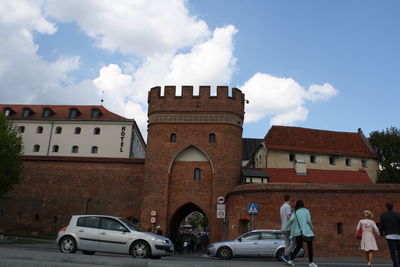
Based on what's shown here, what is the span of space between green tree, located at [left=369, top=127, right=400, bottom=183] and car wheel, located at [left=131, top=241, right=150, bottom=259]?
36198 millimetres

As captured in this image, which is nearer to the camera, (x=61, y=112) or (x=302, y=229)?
(x=302, y=229)

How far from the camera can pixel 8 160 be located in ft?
87.7

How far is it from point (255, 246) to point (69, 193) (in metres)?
17.4

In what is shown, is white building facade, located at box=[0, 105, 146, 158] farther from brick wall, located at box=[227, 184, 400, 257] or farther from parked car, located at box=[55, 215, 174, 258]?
parked car, located at box=[55, 215, 174, 258]

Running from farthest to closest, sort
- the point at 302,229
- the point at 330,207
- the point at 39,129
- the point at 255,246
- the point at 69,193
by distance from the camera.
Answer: the point at 39,129 < the point at 69,193 < the point at 330,207 < the point at 255,246 < the point at 302,229

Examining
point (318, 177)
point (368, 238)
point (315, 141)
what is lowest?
point (368, 238)

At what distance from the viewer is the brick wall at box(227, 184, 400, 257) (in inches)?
776

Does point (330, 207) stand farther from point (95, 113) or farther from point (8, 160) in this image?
point (95, 113)

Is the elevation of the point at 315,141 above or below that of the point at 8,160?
above

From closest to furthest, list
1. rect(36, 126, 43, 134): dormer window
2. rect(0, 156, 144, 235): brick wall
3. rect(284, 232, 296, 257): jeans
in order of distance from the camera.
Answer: rect(284, 232, 296, 257): jeans < rect(0, 156, 144, 235): brick wall < rect(36, 126, 43, 134): dormer window

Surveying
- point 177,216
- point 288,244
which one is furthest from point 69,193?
point 288,244

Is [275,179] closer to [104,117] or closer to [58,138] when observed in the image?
[104,117]

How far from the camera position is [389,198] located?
20453mm

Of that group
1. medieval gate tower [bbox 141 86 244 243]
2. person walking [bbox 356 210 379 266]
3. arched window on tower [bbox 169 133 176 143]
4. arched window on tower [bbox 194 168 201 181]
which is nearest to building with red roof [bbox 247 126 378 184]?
medieval gate tower [bbox 141 86 244 243]
